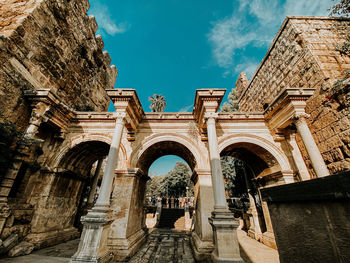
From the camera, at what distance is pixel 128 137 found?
7.37m

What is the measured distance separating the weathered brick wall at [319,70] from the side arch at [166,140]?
4843 mm

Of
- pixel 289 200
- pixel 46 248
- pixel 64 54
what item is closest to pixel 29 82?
pixel 64 54

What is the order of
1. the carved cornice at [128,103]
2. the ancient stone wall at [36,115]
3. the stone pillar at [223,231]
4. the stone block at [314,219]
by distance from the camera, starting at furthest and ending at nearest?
the carved cornice at [128,103] < the ancient stone wall at [36,115] < the stone pillar at [223,231] < the stone block at [314,219]

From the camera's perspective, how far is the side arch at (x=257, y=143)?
684 cm

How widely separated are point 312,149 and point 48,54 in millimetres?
12783

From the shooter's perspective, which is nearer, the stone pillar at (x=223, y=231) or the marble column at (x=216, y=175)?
the stone pillar at (x=223, y=231)

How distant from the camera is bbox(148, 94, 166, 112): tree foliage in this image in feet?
85.6

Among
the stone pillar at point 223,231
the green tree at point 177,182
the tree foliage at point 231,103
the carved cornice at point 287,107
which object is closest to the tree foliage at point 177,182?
the green tree at point 177,182

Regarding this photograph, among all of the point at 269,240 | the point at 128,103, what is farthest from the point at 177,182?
the point at 128,103

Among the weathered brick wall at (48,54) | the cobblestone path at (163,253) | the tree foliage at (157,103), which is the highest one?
the tree foliage at (157,103)

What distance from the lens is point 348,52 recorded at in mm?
6328

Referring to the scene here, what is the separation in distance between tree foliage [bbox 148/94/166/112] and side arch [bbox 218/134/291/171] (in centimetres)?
1991

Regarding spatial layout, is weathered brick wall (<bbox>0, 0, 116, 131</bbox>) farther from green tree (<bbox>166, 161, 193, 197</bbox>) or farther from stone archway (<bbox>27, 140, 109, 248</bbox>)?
green tree (<bbox>166, 161, 193, 197</bbox>)

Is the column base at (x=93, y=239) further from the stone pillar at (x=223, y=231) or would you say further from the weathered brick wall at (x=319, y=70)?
the weathered brick wall at (x=319, y=70)
